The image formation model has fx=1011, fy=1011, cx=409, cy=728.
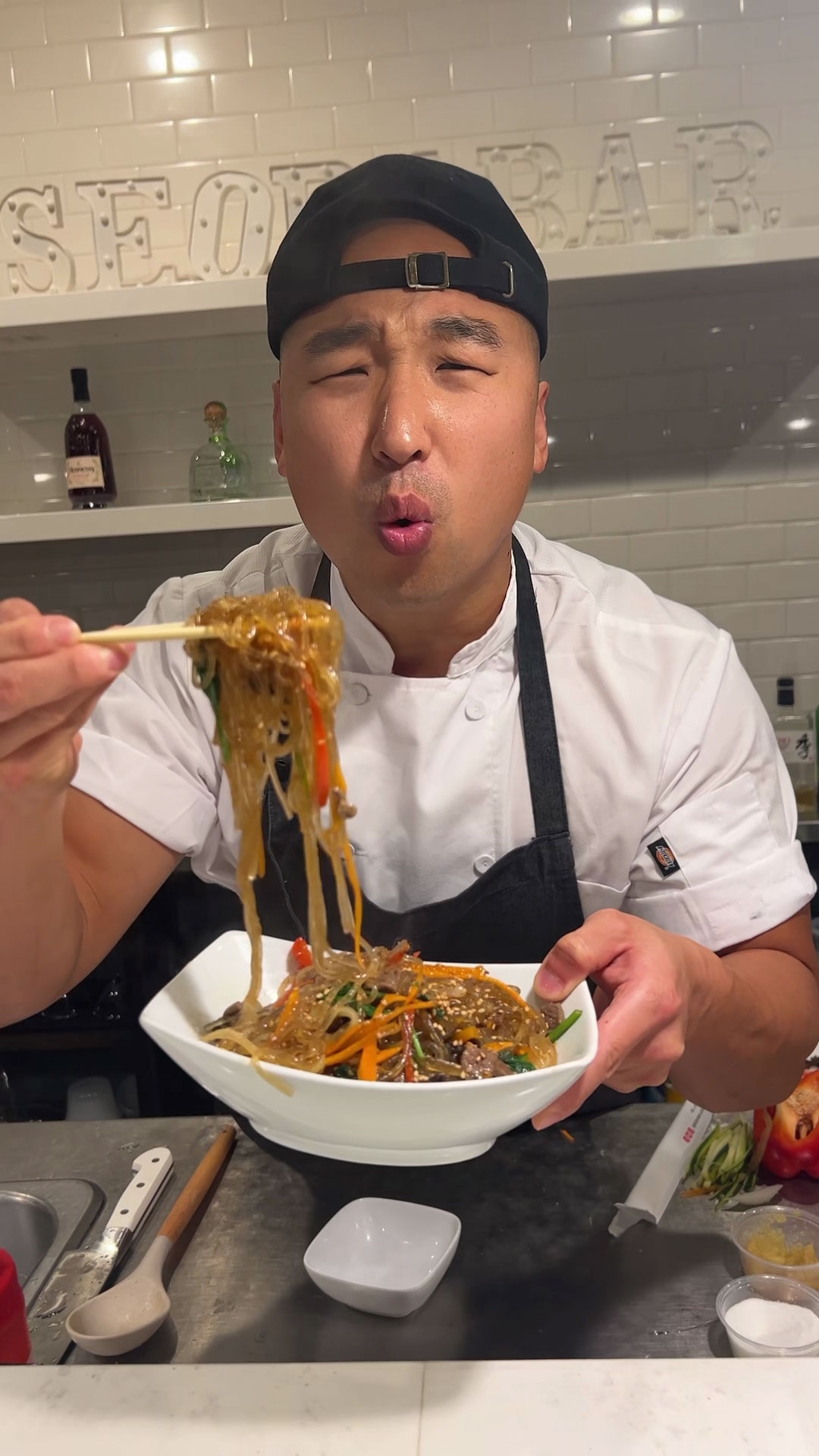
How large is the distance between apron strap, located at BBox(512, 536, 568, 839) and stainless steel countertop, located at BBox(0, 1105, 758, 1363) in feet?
1.90

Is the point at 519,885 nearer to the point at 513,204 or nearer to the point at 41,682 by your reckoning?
the point at 41,682

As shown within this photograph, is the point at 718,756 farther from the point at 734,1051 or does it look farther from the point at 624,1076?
A: the point at 624,1076

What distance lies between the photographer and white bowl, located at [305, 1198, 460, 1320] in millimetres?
1377

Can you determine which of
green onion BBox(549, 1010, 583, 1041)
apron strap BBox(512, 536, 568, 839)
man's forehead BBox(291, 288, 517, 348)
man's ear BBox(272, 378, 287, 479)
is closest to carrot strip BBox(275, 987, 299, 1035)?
green onion BBox(549, 1010, 583, 1041)

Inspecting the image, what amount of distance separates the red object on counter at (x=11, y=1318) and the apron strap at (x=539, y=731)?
1006 millimetres

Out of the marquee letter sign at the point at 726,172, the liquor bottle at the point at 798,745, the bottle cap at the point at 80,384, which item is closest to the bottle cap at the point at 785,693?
the liquor bottle at the point at 798,745

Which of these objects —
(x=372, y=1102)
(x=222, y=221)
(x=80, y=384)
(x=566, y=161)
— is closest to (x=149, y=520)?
(x=80, y=384)

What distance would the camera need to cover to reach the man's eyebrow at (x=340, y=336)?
4.93ft

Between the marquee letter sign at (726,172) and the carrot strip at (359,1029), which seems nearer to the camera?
the carrot strip at (359,1029)

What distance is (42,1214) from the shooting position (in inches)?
66.2

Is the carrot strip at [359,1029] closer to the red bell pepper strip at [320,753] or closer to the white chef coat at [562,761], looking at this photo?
the red bell pepper strip at [320,753]

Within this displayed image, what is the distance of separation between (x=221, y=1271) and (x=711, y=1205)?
78 cm

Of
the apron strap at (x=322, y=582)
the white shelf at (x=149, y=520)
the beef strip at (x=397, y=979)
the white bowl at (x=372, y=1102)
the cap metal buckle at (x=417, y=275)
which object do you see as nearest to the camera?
the white bowl at (x=372, y=1102)

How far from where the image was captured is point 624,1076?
1.31 m
